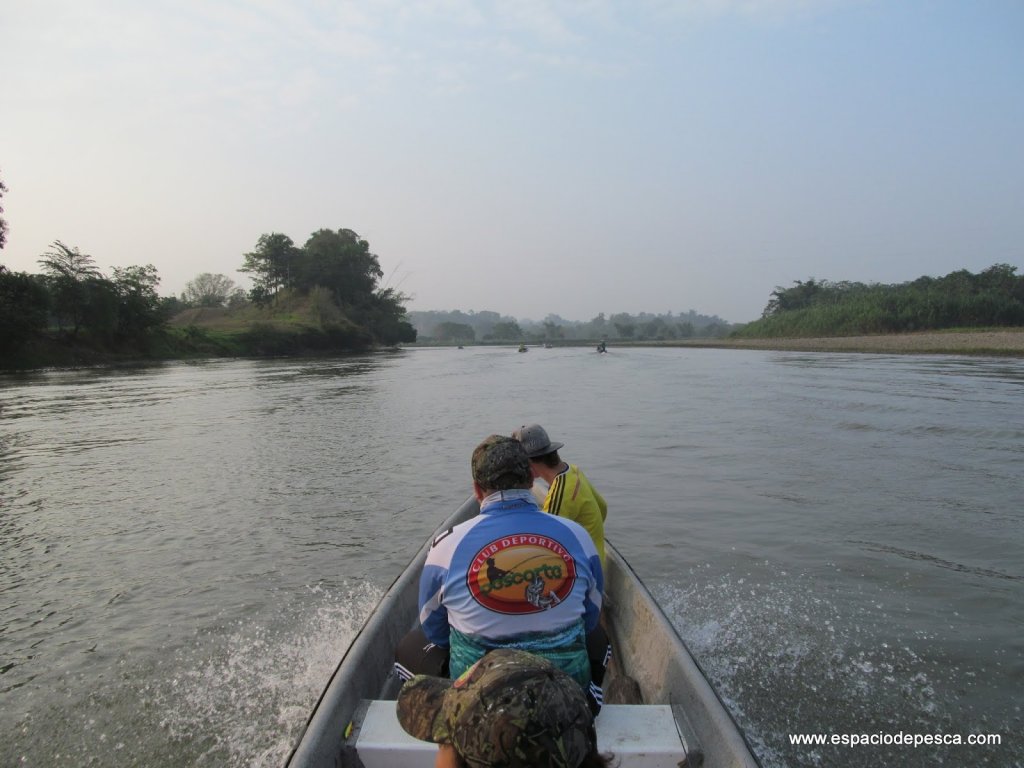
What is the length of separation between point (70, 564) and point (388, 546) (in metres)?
3.48

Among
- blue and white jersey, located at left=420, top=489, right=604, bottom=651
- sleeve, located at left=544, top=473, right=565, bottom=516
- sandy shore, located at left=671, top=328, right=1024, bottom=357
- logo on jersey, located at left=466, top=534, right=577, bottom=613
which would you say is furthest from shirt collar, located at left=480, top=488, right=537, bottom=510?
sandy shore, located at left=671, top=328, right=1024, bottom=357

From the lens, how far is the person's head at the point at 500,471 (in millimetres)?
2818

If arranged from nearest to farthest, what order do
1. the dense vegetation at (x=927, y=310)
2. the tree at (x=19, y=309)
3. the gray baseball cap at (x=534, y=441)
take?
the gray baseball cap at (x=534, y=441), the tree at (x=19, y=309), the dense vegetation at (x=927, y=310)

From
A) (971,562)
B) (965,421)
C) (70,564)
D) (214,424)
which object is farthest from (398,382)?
(971,562)

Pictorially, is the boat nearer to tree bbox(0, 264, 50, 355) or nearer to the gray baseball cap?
the gray baseball cap

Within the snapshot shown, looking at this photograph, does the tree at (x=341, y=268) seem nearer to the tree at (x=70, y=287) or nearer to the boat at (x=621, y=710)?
the tree at (x=70, y=287)

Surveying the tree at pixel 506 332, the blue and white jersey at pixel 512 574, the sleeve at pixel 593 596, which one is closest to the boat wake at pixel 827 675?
the sleeve at pixel 593 596

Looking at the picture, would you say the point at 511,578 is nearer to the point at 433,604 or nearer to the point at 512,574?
the point at 512,574

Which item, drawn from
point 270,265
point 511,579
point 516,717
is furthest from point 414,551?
point 270,265

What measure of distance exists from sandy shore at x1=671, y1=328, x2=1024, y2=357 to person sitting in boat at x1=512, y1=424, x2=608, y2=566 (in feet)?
165

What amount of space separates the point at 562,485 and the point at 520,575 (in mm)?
1747

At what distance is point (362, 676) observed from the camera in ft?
11.3

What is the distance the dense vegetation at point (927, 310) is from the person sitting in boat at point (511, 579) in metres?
75.8

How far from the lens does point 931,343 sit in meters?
55.8
